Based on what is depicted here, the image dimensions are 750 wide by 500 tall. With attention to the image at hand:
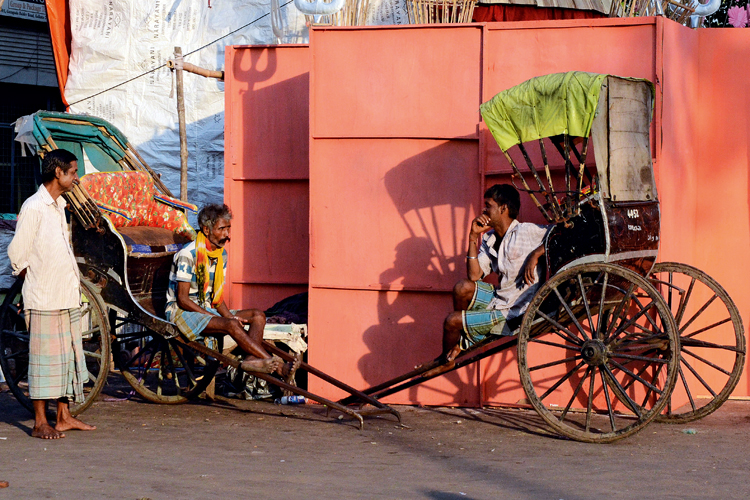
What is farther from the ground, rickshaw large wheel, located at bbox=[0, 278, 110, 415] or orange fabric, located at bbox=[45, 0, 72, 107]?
orange fabric, located at bbox=[45, 0, 72, 107]

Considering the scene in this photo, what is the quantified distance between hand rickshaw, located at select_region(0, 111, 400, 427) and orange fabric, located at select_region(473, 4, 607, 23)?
12.0 ft

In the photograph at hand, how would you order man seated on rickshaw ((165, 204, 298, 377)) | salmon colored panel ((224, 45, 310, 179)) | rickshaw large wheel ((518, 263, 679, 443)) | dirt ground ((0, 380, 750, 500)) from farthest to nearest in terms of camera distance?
salmon colored panel ((224, 45, 310, 179))
man seated on rickshaw ((165, 204, 298, 377))
rickshaw large wheel ((518, 263, 679, 443))
dirt ground ((0, 380, 750, 500))

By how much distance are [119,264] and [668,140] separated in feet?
13.0

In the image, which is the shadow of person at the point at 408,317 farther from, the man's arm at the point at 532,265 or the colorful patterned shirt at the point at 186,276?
the colorful patterned shirt at the point at 186,276

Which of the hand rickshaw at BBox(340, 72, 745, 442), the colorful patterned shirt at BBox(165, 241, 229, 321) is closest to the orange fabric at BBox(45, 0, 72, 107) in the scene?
the colorful patterned shirt at BBox(165, 241, 229, 321)

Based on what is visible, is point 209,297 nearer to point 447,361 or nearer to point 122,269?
point 122,269

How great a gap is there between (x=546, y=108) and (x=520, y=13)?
3.83 meters

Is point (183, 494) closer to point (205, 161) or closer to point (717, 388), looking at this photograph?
point (717, 388)

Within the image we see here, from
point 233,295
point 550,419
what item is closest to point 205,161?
point 233,295

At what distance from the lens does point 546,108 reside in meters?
5.16

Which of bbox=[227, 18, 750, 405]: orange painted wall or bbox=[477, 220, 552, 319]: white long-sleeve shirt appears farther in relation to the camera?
bbox=[227, 18, 750, 405]: orange painted wall

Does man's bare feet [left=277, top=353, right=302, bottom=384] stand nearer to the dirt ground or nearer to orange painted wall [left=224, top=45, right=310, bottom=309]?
the dirt ground

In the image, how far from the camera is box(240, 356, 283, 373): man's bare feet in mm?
5488

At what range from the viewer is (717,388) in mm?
6434
